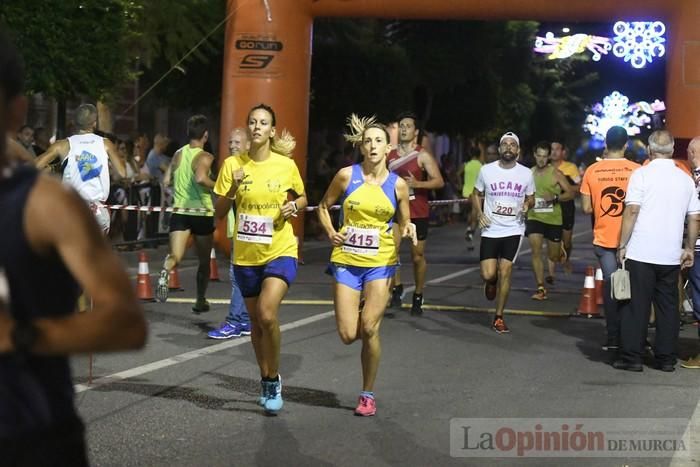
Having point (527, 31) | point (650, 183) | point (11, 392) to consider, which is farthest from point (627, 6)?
point (527, 31)

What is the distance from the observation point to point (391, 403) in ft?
26.7

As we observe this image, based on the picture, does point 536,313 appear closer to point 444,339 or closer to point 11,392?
point 444,339

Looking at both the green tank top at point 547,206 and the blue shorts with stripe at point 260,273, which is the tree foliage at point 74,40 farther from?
the blue shorts with stripe at point 260,273

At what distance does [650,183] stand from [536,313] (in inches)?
150

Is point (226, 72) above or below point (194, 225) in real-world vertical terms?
above

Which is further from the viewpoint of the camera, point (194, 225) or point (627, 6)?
point (627, 6)

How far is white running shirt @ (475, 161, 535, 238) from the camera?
1177cm

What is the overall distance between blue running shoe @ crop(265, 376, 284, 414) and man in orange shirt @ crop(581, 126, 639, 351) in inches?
150

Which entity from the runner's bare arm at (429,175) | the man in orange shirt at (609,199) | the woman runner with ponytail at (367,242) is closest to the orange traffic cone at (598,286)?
the runner's bare arm at (429,175)

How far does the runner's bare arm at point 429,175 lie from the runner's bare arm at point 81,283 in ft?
32.3

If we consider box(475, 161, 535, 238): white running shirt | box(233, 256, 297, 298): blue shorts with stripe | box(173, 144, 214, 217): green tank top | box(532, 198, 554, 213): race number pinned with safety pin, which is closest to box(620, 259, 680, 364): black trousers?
box(475, 161, 535, 238): white running shirt

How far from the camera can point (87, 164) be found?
35.3 feet

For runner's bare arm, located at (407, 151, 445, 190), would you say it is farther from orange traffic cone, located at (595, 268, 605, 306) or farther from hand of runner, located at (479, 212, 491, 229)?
orange traffic cone, located at (595, 268, 605, 306)

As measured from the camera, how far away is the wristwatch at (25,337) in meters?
2.63
